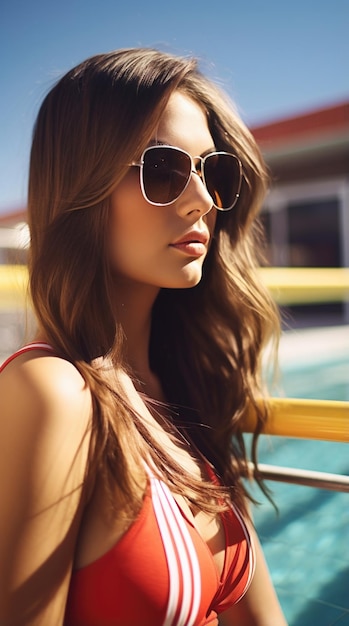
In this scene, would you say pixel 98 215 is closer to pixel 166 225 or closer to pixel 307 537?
pixel 166 225

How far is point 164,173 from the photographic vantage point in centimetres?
106

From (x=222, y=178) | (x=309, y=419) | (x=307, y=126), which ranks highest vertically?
(x=307, y=126)

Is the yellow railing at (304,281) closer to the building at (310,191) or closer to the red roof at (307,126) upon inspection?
the building at (310,191)

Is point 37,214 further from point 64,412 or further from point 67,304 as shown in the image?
point 64,412

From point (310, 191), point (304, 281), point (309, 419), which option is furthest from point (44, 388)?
point (310, 191)

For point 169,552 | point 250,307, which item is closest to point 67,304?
point 169,552

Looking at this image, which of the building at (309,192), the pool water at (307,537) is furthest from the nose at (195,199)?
the building at (309,192)

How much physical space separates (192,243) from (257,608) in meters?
0.77

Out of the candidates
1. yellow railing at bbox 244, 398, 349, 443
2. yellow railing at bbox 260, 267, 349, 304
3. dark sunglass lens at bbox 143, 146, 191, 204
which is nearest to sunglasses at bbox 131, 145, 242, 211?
dark sunglass lens at bbox 143, 146, 191, 204

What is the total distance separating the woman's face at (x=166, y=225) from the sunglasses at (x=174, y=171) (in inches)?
0.6

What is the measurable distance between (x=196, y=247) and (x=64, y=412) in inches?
16.9

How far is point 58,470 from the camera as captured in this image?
836mm

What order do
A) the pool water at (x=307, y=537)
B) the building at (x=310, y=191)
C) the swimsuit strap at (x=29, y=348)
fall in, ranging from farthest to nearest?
the building at (x=310, y=191) → the pool water at (x=307, y=537) → the swimsuit strap at (x=29, y=348)

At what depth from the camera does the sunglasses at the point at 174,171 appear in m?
1.04
